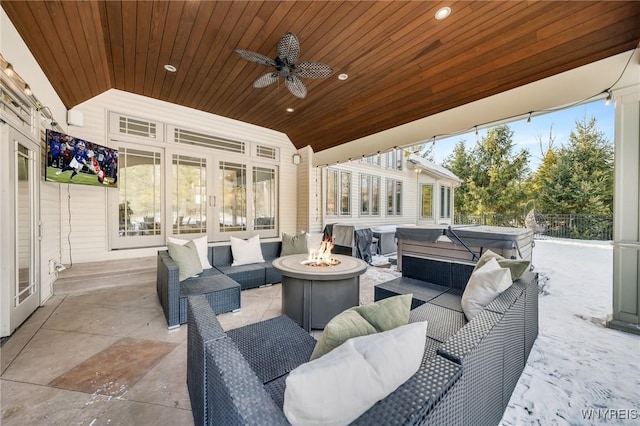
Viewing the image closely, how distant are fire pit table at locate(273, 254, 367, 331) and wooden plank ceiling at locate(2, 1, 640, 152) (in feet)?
9.09

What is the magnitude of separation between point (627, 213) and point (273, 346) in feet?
13.2

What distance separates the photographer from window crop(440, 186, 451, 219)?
12.3 metres

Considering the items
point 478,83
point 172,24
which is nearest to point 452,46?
point 478,83

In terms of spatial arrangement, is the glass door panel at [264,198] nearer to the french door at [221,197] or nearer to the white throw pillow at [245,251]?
the french door at [221,197]

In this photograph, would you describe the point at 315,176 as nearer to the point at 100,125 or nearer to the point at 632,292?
the point at 100,125

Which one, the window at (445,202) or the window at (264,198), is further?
the window at (445,202)

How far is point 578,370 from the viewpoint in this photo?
2.06 metres

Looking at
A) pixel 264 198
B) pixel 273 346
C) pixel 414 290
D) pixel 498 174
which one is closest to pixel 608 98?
pixel 414 290

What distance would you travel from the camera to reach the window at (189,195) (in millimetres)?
5273

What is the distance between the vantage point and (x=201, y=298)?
5.74ft

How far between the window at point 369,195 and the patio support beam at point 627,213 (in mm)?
6224

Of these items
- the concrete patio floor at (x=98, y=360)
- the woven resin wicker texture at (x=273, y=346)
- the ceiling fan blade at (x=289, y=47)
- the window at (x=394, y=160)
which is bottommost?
the concrete patio floor at (x=98, y=360)

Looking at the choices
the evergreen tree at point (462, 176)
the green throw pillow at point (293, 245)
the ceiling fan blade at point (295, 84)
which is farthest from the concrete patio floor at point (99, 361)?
the evergreen tree at point (462, 176)

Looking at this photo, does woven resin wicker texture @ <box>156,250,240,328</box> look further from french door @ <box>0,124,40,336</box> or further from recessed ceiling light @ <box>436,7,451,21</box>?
recessed ceiling light @ <box>436,7,451,21</box>
